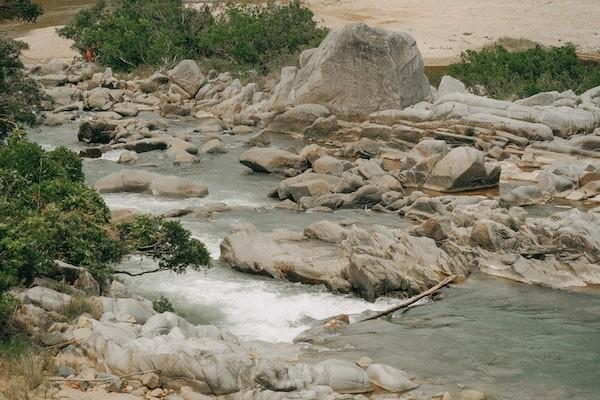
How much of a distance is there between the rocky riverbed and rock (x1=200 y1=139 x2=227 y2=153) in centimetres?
12

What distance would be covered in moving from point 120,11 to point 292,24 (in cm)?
1379

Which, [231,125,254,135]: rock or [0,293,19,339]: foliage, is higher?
[0,293,19,339]: foliage

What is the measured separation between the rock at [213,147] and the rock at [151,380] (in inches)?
1082

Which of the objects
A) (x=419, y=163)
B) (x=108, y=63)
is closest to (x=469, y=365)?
(x=419, y=163)

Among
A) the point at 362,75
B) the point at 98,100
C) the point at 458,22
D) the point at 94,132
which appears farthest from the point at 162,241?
the point at 458,22

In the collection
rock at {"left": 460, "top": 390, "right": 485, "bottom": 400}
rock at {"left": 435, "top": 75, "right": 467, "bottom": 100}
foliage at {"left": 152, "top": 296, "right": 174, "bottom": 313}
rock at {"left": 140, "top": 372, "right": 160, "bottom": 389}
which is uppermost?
rock at {"left": 140, "top": 372, "right": 160, "bottom": 389}

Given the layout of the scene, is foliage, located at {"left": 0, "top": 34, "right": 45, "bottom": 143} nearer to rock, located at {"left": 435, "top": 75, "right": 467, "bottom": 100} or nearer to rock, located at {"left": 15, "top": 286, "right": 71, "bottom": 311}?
rock, located at {"left": 15, "top": 286, "right": 71, "bottom": 311}

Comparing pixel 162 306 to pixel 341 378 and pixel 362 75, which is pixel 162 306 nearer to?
pixel 341 378

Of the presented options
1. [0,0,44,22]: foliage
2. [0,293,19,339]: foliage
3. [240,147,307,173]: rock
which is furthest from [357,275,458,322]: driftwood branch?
[0,0,44,22]: foliage

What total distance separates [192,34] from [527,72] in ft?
76.8

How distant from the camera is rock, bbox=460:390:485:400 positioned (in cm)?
1639

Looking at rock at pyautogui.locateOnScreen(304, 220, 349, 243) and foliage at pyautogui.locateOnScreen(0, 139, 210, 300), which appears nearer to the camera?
foliage at pyautogui.locateOnScreen(0, 139, 210, 300)

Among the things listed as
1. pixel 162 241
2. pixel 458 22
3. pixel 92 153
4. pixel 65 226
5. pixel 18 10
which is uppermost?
pixel 18 10

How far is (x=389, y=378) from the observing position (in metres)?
17.1
